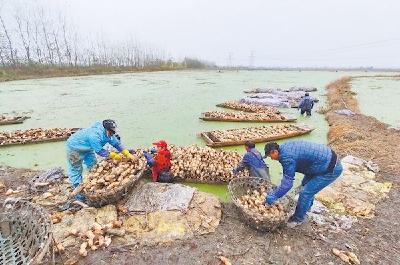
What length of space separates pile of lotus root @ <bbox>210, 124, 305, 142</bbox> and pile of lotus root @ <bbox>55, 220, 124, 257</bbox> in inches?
205

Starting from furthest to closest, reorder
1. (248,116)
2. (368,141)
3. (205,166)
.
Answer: (248,116)
(368,141)
(205,166)

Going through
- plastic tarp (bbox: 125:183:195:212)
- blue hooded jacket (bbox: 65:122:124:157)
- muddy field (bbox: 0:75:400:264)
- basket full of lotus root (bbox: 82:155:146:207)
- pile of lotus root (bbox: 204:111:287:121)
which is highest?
blue hooded jacket (bbox: 65:122:124:157)

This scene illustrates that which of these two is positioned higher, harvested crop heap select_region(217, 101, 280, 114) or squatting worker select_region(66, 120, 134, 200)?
squatting worker select_region(66, 120, 134, 200)

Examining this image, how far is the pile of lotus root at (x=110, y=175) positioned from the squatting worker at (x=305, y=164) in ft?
7.73

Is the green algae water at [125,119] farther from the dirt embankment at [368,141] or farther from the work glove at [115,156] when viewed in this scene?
the work glove at [115,156]

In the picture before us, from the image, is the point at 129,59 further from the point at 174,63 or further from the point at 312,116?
the point at 312,116

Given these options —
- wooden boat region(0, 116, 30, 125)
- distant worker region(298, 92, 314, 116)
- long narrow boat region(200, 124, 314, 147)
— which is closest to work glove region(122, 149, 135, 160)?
long narrow boat region(200, 124, 314, 147)

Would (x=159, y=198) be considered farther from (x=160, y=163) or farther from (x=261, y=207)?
(x=261, y=207)

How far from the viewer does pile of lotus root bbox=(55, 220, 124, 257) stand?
3950mm

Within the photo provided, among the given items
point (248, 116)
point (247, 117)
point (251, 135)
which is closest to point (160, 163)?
point (251, 135)

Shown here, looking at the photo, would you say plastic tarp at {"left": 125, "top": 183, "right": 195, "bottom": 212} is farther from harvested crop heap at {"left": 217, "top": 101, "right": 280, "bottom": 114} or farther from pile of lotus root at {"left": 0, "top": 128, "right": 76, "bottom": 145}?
harvested crop heap at {"left": 217, "top": 101, "right": 280, "bottom": 114}

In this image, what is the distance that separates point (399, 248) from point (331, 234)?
925mm

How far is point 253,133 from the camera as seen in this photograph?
980 cm

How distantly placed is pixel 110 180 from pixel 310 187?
10.4 ft
